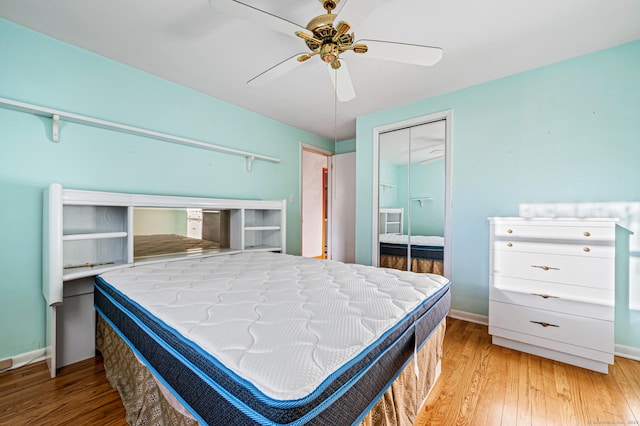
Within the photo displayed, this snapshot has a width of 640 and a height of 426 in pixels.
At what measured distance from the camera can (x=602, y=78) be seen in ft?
6.57

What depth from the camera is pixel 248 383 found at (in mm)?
637

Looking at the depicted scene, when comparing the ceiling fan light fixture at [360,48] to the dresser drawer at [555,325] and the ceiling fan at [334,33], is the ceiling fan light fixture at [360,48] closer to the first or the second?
the ceiling fan at [334,33]

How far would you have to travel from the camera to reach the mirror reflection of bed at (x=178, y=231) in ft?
7.33

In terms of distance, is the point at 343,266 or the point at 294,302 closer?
the point at 294,302

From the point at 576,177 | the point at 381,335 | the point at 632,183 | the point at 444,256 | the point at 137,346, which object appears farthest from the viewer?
the point at 444,256

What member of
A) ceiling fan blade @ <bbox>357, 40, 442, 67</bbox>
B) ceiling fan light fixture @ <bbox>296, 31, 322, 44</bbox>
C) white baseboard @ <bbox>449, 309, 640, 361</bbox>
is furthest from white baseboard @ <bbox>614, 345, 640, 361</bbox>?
ceiling fan light fixture @ <bbox>296, 31, 322, 44</bbox>

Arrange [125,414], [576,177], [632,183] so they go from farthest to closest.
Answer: [576,177] → [632,183] → [125,414]

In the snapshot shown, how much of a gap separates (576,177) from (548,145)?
34cm

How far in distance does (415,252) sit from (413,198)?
63 centimetres

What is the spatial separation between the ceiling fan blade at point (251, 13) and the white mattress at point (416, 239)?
2.38 meters

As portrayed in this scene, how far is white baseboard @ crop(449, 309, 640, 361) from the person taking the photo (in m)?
1.88

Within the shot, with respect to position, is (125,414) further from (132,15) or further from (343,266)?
(132,15)

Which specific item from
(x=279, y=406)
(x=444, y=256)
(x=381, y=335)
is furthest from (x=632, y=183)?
(x=279, y=406)

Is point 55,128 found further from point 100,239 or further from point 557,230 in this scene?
point 557,230
